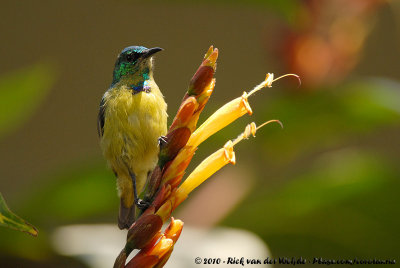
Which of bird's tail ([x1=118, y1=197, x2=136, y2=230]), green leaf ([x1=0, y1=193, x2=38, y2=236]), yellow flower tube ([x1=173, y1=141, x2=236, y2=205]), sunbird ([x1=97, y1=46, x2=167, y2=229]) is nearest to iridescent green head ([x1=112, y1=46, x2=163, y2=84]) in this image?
sunbird ([x1=97, y1=46, x2=167, y2=229])

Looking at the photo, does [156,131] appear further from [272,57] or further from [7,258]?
[272,57]

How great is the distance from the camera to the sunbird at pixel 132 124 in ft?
4.79

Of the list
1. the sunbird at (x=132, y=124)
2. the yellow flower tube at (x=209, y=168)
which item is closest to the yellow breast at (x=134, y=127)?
the sunbird at (x=132, y=124)

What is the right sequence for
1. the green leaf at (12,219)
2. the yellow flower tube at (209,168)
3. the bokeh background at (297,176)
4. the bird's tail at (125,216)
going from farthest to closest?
1. the bokeh background at (297,176)
2. the bird's tail at (125,216)
3. the yellow flower tube at (209,168)
4. the green leaf at (12,219)

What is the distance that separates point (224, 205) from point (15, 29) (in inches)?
75.6

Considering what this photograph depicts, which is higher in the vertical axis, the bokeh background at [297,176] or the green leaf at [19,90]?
the green leaf at [19,90]

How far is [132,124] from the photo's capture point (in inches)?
57.9

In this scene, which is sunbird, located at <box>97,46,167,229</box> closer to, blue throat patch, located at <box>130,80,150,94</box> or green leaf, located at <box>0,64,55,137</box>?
blue throat patch, located at <box>130,80,150,94</box>

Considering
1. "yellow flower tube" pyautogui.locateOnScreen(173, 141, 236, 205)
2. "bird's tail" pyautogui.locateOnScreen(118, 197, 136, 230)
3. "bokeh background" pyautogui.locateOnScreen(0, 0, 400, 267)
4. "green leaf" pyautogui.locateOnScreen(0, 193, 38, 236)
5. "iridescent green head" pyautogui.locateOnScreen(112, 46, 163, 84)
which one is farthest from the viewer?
"bokeh background" pyautogui.locateOnScreen(0, 0, 400, 267)

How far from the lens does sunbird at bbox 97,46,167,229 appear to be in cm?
146

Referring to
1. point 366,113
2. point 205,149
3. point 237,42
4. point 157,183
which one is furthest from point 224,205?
point 237,42

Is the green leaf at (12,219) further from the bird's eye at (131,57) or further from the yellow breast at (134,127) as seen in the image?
the bird's eye at (131,57)

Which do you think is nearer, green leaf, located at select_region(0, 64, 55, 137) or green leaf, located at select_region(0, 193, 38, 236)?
green leaf, located at select_region(0, 193, 38, 236)

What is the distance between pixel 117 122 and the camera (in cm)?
149
